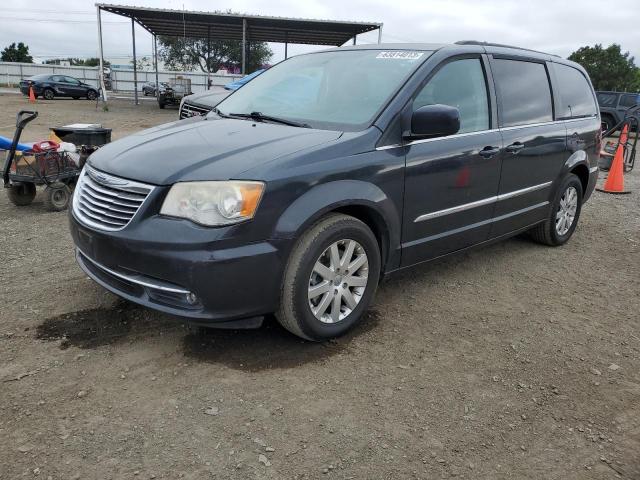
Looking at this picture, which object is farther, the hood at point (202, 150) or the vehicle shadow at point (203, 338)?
the vehicle shadow at point (203, 338)

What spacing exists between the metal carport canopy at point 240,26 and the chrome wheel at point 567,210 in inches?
731

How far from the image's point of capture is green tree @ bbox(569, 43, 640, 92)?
4300 centimetres

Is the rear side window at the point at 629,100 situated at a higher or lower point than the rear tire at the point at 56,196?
higher

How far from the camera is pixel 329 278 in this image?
303 centimetres

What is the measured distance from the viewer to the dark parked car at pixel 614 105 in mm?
17984

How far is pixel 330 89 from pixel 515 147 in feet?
5.11

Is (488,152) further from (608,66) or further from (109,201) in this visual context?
(608,66)

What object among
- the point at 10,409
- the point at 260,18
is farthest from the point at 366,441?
the point at 260,18

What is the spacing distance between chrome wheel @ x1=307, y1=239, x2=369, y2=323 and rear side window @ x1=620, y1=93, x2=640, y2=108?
61.4 ft

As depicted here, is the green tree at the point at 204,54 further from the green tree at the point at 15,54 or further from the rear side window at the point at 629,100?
the rear side window at the point at 629,100

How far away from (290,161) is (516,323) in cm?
196

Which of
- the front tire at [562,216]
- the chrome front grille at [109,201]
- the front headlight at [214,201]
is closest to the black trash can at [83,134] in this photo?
the chrome front grille at [109,201]

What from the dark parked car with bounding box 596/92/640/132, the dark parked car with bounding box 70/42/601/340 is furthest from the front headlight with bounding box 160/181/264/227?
the dark parked car with bounding box 596/92/640/132

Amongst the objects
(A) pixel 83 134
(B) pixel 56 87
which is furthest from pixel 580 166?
(B) pixel 56 87
